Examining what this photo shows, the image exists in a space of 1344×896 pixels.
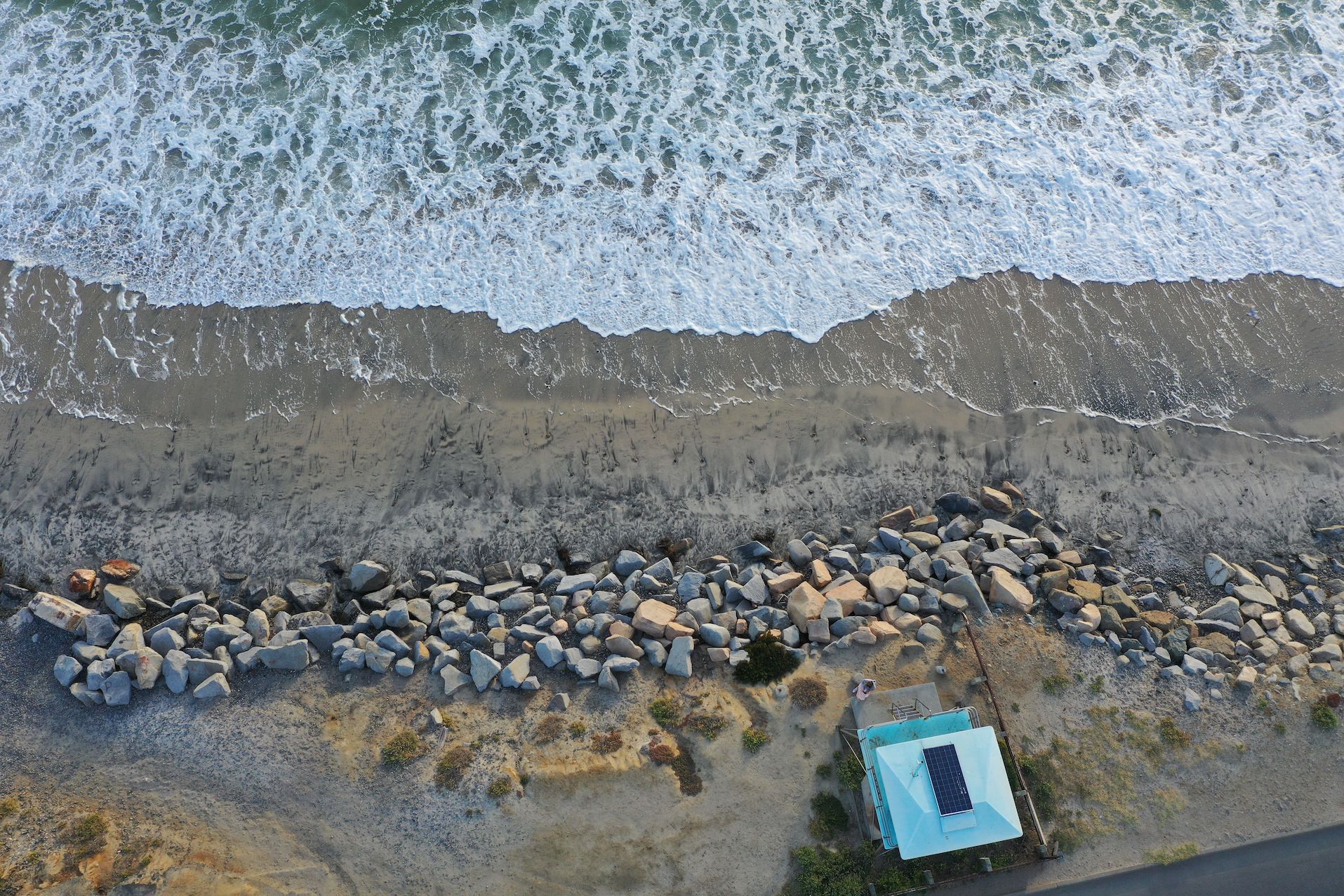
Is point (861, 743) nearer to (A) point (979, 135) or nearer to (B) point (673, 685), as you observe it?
(B) point (673, 685)

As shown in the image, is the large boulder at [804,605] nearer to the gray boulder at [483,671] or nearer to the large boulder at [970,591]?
the large boulder at [970,591]

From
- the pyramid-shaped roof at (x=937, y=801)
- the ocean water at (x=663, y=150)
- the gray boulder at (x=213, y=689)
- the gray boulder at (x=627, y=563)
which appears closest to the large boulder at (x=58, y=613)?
the gray boulder at (x=213, y=689)

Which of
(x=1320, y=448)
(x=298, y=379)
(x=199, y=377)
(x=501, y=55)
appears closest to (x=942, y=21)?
(x=501, y=55)

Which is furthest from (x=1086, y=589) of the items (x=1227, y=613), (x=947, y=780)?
(x=947, y=780)

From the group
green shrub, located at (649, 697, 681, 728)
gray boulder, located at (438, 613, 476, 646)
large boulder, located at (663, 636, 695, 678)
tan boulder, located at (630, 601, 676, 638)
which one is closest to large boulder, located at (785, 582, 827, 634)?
large boulder, located at (663, 636, 695, 678)

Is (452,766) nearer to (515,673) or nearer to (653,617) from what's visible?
(515,673)

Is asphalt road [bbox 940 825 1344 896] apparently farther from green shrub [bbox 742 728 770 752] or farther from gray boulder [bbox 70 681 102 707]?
gray boulder [bbox 70 681 102 707]
